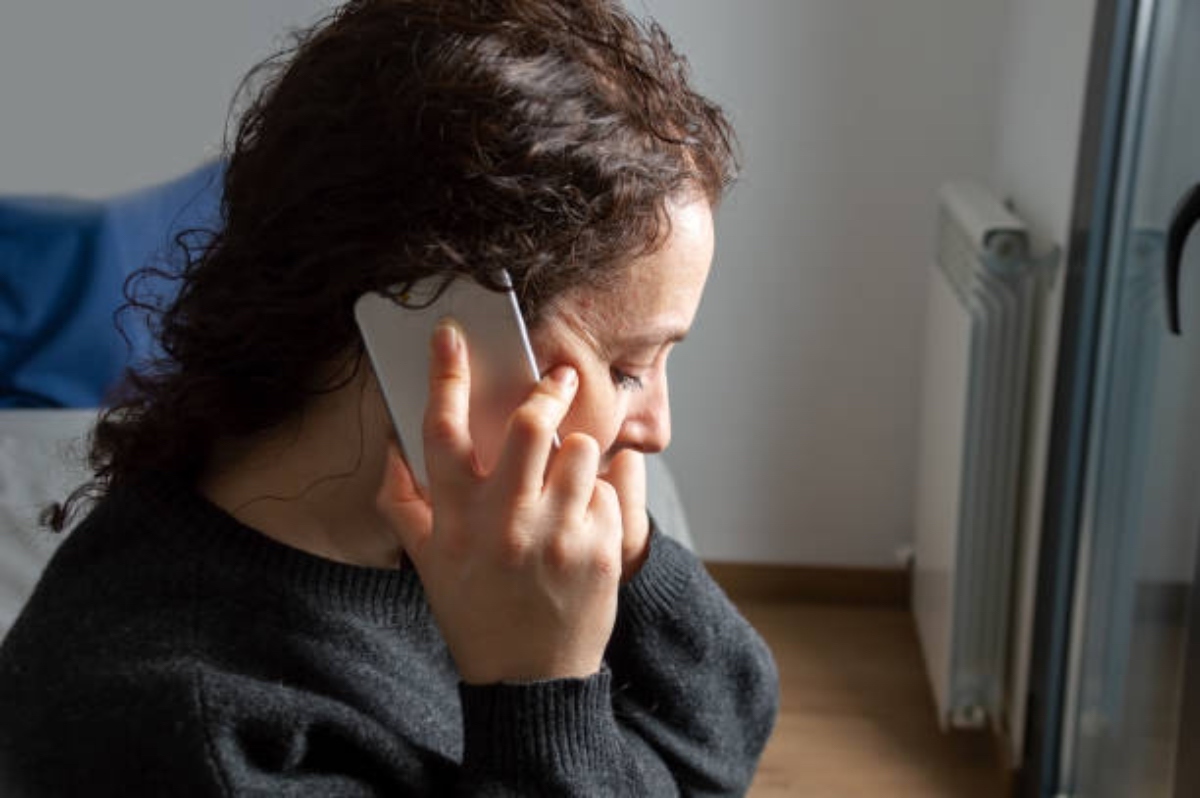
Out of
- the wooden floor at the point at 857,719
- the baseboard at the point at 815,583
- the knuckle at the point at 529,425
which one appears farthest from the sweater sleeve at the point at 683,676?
the baseboard at the point at 815,583

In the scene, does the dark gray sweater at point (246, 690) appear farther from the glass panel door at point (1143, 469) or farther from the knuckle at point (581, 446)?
the glass panel door at point (1143, 469)

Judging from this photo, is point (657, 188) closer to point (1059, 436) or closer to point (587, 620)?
point (587, 620)

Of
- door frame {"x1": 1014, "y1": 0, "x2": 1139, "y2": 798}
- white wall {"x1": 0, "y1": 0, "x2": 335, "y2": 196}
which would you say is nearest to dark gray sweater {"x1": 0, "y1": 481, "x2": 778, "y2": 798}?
door frame {"x1": 1014, "y1": 0, "x2": 1139, "y2": 798}

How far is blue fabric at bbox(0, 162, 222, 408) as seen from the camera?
2168 millimetres

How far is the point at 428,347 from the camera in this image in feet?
2.48

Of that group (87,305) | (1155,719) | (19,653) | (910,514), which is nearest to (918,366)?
(910,514)

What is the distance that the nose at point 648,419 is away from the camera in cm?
85

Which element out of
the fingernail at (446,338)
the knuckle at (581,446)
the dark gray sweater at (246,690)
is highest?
the fingernail at (446,338)

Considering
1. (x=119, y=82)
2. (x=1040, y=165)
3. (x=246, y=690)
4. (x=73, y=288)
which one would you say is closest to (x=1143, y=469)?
(x=1040, y=165)

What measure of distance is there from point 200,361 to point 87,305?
149 cm

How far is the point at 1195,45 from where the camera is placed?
1.52 metres

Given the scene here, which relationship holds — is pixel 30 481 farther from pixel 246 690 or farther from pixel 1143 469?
pixel 1143 469

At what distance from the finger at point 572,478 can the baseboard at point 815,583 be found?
2.10m

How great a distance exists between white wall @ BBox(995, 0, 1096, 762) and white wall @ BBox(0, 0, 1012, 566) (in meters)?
0.21
